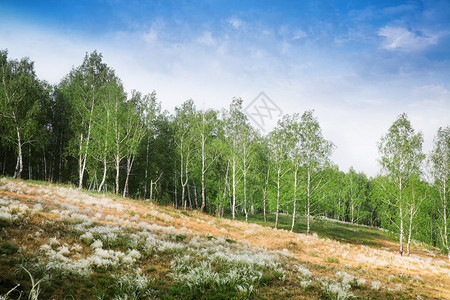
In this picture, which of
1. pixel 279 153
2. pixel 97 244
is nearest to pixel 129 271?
pixel 97 244

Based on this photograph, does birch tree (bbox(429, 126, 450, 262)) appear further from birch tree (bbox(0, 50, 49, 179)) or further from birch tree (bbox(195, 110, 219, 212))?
birch tree (bbox(0, 50, 49, 179))

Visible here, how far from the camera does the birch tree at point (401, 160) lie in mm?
24875

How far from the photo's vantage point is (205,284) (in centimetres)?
774

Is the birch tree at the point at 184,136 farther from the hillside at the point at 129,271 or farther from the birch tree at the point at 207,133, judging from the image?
the hillside at the point at 129,271

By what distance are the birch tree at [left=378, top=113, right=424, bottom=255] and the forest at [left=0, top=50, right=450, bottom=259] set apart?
0.10 meters

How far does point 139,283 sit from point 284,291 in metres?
5.05

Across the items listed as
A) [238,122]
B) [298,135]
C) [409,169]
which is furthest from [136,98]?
[409,169]

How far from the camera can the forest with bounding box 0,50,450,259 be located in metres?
25.9

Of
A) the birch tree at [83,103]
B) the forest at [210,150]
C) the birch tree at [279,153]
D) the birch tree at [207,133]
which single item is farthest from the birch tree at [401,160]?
the birch tree at [83,103]

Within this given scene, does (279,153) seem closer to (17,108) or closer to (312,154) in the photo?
(312,154)

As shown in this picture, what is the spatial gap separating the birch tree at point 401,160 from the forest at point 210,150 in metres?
0.10

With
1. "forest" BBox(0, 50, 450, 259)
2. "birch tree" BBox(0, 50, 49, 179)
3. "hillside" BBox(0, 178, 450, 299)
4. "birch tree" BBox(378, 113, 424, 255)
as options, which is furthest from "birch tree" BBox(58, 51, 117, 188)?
"birch tree" BBox(378, 113, 424, 255)

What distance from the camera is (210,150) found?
36.7 metres

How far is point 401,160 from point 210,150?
2510cm
